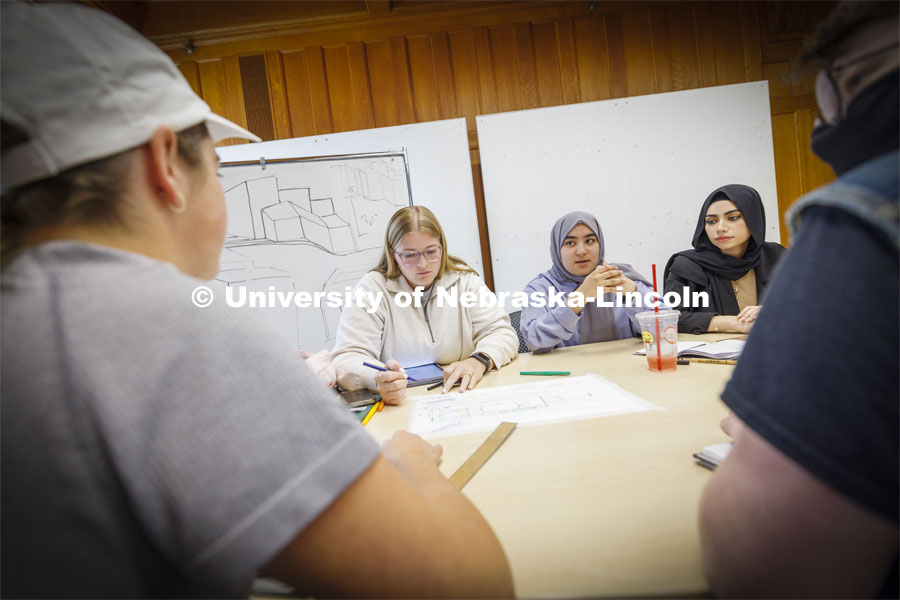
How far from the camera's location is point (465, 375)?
1.43 meters

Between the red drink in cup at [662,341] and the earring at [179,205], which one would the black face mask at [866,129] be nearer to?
the earring at [179,205]

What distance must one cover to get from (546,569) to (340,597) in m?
0.25

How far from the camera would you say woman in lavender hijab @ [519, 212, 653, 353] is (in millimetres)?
1863

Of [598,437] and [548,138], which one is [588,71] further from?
[598,437]

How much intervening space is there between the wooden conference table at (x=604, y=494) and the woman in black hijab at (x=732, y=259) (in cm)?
134

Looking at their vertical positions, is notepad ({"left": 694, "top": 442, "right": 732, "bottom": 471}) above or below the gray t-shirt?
below

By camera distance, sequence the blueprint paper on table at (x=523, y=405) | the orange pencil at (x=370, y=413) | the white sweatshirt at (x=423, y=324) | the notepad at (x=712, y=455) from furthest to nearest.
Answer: the white sweatshirt at (x=423, y=324) < the orange pencil at (x=370, y=413) < the blueprint paper on table at (x=523, y=405) < the notepad at (x=712, y=455)

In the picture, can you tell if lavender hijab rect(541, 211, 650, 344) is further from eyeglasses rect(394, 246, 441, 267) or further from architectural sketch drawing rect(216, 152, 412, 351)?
architectural sketch drawing rect(216, 152, 412, 351)

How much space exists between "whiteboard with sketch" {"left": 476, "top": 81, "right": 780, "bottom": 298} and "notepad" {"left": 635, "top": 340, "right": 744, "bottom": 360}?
5.47 ft

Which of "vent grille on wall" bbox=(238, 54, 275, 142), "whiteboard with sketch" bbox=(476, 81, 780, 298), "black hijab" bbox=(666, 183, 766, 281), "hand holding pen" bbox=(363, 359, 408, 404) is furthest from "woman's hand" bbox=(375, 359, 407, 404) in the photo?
"vent grille on wall" bbox=(238, 54, 275, 142)

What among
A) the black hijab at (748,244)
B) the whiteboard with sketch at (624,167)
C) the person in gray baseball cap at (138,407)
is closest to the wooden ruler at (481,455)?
the person in gray baseball cap at (138,407)

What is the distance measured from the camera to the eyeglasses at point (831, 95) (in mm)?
452

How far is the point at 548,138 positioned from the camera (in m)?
3.16

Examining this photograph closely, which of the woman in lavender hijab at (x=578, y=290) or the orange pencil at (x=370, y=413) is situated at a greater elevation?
the woman in lavender hijab at (x=578, y=290)
